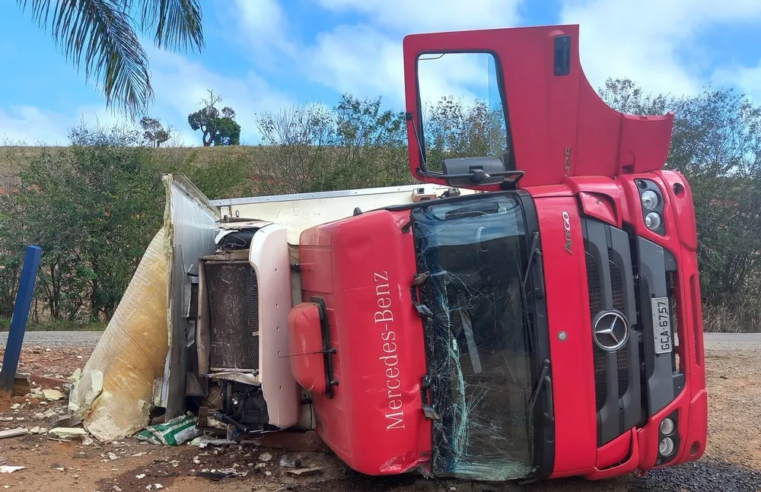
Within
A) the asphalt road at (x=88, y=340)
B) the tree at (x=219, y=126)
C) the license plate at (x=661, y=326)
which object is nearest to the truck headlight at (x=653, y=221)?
the license plate at (x=661, y=326)

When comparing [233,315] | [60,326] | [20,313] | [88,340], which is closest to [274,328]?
[233,315]

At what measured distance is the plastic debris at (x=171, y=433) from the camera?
4.25 metres

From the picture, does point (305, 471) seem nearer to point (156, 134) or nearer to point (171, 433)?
point (171, 433)

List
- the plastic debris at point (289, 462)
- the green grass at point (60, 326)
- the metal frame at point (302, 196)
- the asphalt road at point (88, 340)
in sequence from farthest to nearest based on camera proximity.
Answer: the green grass at point (60, 326) < the asphalt road at point (88, 340) < the metal frame at point (302, 196) < the plastic debris at point (289, 462)

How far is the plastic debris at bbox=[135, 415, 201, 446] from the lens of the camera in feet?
13.9

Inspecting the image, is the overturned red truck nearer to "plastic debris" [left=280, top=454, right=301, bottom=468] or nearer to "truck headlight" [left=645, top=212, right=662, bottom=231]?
"truck headlight" [left=645, top=212, right=662, bottom=231]

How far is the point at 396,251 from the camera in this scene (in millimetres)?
2887

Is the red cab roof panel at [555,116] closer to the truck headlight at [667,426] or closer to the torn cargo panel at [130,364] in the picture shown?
the truck headlight at [667,426]

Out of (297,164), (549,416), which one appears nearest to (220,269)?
(549,416)

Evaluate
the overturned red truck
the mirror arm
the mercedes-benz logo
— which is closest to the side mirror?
the mirror arm

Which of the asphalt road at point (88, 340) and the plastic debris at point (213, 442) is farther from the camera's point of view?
the asphalt road at point (88, 340)

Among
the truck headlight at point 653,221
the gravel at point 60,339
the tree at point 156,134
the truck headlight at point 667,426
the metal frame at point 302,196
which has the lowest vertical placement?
the truck headlight at point 667,426

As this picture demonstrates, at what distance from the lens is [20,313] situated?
518 centimetres

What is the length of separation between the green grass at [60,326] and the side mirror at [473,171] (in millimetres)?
10562
